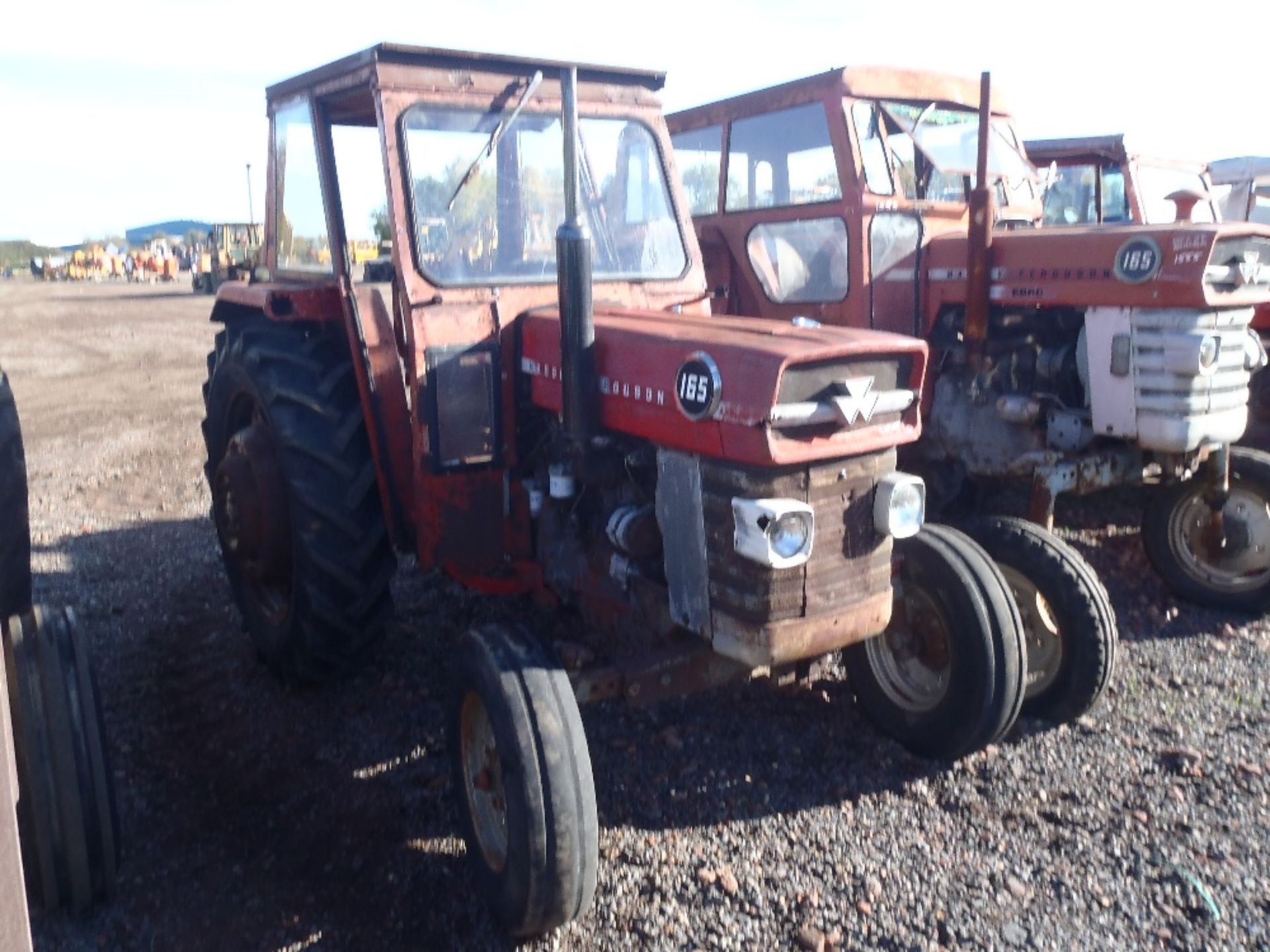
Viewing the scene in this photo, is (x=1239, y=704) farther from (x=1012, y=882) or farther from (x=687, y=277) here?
(x=687, y=277)

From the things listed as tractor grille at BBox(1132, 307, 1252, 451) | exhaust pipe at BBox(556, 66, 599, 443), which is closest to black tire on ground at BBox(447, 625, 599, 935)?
exhaust pipe at BBox(556, 66, 599, 443)

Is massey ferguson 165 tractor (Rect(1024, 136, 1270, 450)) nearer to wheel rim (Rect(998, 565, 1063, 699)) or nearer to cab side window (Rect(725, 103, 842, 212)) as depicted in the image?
cab side window (Rect(725, 103, 842, 212))

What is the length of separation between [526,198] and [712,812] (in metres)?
2.07

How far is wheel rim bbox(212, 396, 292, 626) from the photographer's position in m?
3.72

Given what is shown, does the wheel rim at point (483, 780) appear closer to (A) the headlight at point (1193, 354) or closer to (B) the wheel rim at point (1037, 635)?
(B) the wheel rim at point (1037, 635)

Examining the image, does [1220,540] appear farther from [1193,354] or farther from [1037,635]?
[1037,635]

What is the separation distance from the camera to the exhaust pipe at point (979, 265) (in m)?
4.64

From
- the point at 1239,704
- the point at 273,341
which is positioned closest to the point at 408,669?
the point at 273,341

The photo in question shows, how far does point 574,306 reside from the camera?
2.79m

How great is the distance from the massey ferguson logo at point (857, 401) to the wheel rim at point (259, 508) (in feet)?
6.62

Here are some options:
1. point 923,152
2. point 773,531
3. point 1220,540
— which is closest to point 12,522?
→ point 773,531

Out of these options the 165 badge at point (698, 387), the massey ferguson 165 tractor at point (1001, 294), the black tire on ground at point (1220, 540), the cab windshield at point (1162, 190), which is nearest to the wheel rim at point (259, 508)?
the 165 badge at point (698, 387)

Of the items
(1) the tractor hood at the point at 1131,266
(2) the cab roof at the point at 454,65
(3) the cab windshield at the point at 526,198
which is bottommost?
(1) the tractor hood at the point at 1131,266

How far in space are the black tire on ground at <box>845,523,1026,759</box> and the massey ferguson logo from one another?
821 mm
